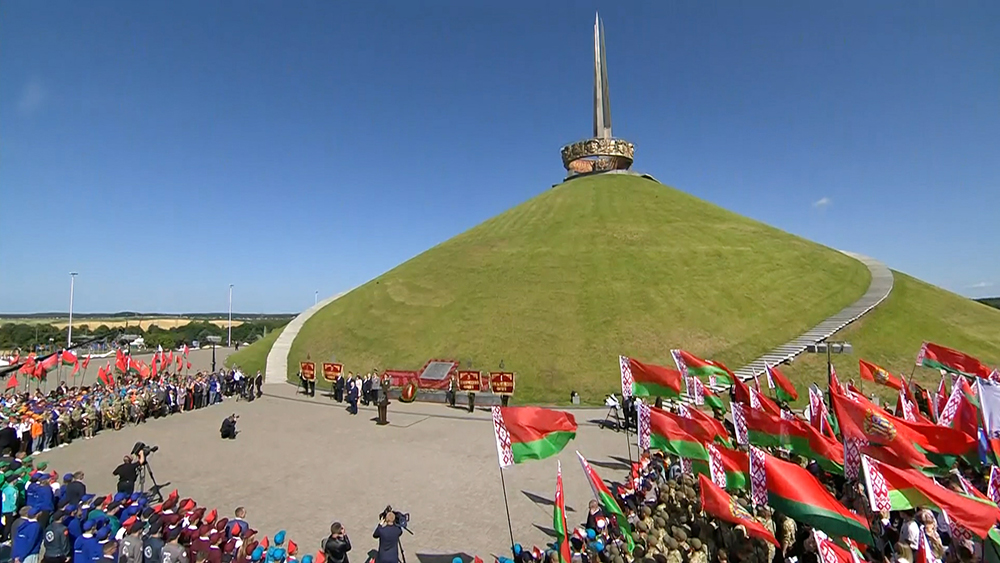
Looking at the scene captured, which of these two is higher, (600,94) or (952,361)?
(600,94)

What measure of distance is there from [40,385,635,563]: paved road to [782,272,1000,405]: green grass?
51.8 ft

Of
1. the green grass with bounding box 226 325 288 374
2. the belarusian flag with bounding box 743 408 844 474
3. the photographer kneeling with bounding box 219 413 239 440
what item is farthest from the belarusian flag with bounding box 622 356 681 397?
the green grass with bounding box 226 325 288 374

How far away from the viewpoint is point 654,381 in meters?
14.4

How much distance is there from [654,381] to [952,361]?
40.5 feet

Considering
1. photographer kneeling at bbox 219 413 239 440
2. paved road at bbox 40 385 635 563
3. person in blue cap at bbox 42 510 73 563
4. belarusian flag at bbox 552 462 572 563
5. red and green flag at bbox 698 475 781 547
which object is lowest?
paved road at bbox 40 385 635 563

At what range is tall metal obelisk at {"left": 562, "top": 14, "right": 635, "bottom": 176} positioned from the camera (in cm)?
5769

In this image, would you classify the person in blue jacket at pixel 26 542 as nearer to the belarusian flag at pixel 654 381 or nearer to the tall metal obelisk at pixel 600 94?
the belarusian flag at pixel 654 381

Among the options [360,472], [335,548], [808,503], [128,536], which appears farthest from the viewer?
[360,472]

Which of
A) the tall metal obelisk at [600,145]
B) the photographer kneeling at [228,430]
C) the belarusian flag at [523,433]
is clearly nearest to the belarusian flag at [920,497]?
the belarusian flag at [523,433]

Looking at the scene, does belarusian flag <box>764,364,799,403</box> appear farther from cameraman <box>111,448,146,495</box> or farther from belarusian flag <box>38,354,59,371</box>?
belarusian flag <box>38,354,59,371</box>

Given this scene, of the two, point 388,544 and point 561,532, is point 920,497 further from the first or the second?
point 388,544

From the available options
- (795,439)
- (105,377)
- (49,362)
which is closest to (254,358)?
(105,377)

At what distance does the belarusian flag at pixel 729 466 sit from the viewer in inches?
352

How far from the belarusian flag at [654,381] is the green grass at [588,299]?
13.0 meters
